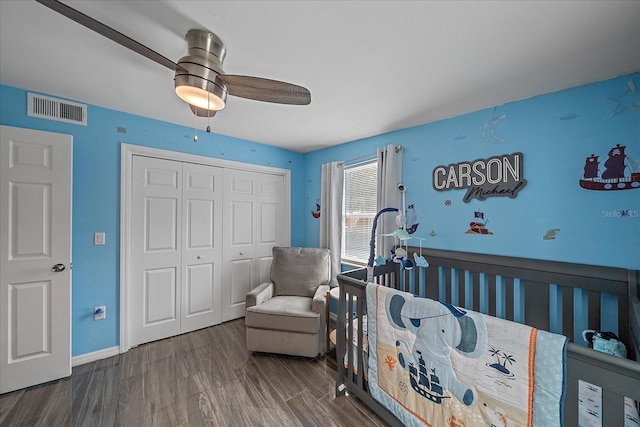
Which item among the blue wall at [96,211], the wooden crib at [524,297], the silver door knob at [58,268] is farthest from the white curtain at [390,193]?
the silver door knob at [58,268]

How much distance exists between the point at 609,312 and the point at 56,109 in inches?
170

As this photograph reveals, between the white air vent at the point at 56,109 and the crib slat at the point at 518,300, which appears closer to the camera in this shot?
the crib slat at the point at 518,300

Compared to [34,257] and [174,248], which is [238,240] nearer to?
[174,248]

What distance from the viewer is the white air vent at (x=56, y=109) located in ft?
6.19

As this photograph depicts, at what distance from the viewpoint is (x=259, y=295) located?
244 centimetres

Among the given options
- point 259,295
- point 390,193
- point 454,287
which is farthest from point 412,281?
point 259,295

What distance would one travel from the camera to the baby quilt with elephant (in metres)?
0.90

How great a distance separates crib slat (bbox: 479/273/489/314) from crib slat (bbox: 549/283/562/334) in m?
0.37

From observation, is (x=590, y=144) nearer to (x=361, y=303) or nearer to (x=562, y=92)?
(x=562, y=92)

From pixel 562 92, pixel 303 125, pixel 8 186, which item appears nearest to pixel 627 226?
pixel 562 92

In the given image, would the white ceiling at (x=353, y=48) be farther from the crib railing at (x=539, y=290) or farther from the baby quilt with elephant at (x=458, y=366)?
the baby quilt with elephant at (x=458, y=366)

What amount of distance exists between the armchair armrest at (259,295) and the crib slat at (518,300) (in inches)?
86.5

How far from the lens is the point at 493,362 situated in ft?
3.26

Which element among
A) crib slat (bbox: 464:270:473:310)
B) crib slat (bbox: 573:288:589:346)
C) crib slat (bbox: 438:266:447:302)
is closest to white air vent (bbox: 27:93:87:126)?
crib slat (bbox: 438:266:447:302)
